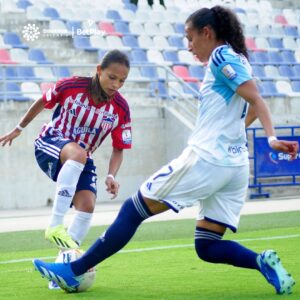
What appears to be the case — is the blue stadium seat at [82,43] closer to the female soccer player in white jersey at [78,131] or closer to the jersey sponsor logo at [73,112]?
the female soccer player in white jersey at [78,131]

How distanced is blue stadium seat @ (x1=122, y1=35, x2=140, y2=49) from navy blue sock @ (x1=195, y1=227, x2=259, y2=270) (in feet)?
57.5

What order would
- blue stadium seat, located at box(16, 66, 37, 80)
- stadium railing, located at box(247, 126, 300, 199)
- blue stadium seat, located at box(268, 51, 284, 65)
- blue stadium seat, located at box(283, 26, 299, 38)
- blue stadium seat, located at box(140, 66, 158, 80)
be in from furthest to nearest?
blue stadium seat, located at box(283, 26, 299, 38)
blue stadium seat, located at box(268, 51, 284, 65)
blue stadium seat, located at box(140, 66, 158, 80)
stadium railing, located at box(247, 126, 300, 199)
blue stadium seat, located at box(16, 66, 37, 80)

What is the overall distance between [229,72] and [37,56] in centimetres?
1564

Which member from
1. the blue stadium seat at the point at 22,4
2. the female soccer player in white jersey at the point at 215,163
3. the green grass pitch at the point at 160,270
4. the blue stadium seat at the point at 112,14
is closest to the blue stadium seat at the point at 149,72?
the blue stadium seat at the point at 112,14

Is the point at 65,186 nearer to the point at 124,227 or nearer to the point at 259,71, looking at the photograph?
the point at 124,227

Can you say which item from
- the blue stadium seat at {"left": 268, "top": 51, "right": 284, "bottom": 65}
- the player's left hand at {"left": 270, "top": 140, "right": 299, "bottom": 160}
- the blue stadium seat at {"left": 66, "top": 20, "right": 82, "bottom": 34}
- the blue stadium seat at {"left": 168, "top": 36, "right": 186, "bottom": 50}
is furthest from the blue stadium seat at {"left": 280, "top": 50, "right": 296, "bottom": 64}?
the player's left hand at {"left": 270, "top": 140, "right": 299, "bottom": 160}

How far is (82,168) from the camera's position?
7434 mm

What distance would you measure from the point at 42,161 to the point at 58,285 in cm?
104

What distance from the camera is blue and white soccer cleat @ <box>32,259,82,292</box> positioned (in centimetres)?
688

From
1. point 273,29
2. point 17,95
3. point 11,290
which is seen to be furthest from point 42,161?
point 273,29

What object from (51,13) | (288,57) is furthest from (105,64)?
(288,57)

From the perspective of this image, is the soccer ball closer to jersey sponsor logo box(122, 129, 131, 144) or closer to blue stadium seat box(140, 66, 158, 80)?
jersey sponsor logo box(122, 129, 131, 144)

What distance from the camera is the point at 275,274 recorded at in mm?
6570

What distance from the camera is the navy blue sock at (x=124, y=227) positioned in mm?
6465
